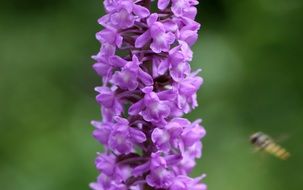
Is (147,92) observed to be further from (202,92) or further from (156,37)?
(202,92)

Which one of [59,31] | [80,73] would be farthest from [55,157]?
[59,31]

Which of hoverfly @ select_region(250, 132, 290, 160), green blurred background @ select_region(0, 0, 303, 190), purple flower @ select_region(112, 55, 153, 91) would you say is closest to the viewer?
purple flower @ select_region(112, 55, 153, 91)

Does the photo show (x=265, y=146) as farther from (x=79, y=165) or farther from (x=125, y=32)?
(x=79, y=165)

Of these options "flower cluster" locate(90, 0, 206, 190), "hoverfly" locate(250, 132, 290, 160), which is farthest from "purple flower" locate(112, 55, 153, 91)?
"hoverfly" locate(250, 132, 290, 160)

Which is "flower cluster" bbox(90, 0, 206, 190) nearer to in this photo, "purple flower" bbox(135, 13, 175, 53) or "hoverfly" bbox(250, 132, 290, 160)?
"purple flower" bbox(135, 13, 175, 53)

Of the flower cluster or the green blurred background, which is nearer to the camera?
the flower cluster

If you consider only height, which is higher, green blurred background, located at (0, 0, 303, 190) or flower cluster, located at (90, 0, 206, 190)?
green blurred background, located at (0, 0, 303, 190)
